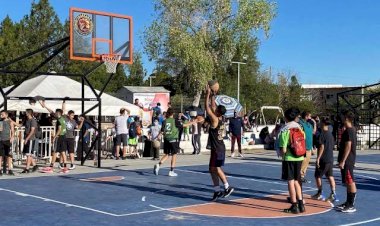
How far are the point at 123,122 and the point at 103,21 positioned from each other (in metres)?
4.29

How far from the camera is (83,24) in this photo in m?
16.8

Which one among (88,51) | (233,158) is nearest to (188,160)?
(233,158)

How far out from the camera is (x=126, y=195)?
1163cm

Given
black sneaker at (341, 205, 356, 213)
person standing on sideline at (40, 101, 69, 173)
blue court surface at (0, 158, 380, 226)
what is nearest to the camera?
blue court surface at (0, 158, 380, 226)

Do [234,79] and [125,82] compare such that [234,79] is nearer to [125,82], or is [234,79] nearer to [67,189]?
[125,82]

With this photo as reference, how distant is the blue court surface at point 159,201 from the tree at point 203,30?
31.0 meters

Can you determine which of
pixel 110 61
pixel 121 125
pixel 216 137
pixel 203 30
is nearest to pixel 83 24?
pixel 110 61

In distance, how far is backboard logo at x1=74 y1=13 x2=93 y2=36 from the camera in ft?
54.4

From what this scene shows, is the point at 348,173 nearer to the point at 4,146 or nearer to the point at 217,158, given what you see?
the point at 217,158

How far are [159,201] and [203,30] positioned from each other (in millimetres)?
36915

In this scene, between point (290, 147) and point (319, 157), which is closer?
point (290, 147)

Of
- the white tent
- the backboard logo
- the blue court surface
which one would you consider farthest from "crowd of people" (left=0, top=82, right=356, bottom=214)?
the white tent

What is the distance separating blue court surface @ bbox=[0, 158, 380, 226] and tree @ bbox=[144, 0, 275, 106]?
31.0m

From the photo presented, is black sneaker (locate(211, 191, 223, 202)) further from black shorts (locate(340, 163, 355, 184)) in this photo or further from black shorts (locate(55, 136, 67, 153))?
black shorts (locate(55, 136, 67, 153))
